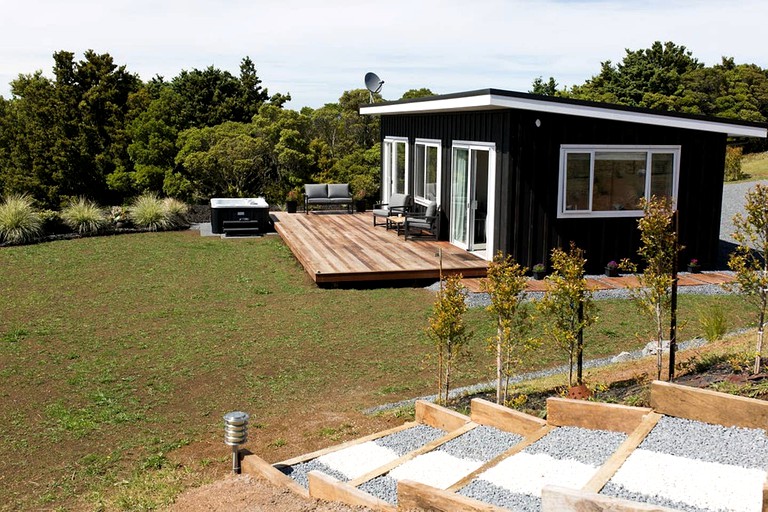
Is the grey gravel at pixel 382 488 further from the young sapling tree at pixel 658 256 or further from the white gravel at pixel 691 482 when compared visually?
the young sapling tree at pixel 658 256

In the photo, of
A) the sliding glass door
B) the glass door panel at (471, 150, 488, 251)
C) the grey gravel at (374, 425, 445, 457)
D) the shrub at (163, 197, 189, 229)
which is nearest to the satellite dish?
the shrub at (163, 197, 189, 229)

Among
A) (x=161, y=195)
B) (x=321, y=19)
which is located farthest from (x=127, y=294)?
(x=161, y=195)

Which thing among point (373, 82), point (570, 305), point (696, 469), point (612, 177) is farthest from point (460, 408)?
point (373, 82)

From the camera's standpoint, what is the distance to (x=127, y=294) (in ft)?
35.2

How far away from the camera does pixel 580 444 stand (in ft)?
14.8

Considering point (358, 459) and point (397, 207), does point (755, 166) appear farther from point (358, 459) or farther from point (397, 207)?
point (358, 459)

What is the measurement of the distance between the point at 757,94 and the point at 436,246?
96.0 feet

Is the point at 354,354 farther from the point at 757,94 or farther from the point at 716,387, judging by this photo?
the point at 757,94

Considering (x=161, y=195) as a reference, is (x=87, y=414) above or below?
below

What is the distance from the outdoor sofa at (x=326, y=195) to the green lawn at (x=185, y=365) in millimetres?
5565

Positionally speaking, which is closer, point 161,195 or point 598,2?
point 598,2

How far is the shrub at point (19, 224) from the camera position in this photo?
50.4 feet

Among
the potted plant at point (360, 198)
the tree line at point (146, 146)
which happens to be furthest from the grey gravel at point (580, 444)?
the tree line at point (146, 146)

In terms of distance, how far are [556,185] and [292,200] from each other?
8.98m
